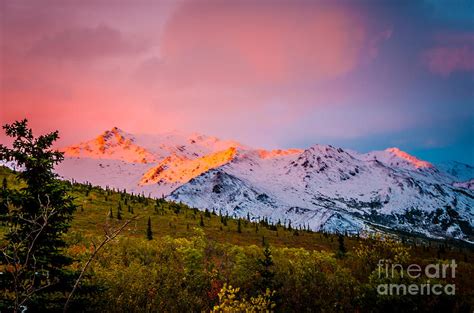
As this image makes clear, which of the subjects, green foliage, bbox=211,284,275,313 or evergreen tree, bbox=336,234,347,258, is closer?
green foliage, bbox=211,284,275,313

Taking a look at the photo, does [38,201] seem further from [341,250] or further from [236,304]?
[341,250]

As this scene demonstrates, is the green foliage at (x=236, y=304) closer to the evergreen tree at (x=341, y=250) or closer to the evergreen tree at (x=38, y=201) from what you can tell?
the evergreen tree at (x=38, y=201)

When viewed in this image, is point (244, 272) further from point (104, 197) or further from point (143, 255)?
point (104, 197)

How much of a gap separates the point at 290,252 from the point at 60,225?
22.3m

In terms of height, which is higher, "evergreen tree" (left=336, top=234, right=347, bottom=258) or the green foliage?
"evergreen tree" (left=336, top=234, right=347, bottom=258)

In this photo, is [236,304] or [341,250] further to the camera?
[341,250]

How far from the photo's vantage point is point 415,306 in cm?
1803

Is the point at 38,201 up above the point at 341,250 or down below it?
above

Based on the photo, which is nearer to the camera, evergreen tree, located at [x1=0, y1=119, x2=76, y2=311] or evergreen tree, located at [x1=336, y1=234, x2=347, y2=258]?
evergreen tree, located at [x1=0, y1=119, x2=76, y2=311]

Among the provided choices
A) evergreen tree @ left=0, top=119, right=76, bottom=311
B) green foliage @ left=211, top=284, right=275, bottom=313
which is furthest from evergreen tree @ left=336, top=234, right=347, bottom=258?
evergreen tree @ left=0, top=119, right=76, bottom=311

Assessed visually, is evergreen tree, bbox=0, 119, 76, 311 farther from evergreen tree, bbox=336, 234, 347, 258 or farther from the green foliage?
evergreen tree, bbox=336, 234, 347, 258

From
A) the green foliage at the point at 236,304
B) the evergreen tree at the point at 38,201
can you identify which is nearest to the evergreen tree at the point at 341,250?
the green foliage at the point at 236,304

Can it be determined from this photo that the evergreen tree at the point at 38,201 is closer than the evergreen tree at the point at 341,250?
Yes

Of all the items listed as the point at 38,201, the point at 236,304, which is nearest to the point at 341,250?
the point at 236,304
